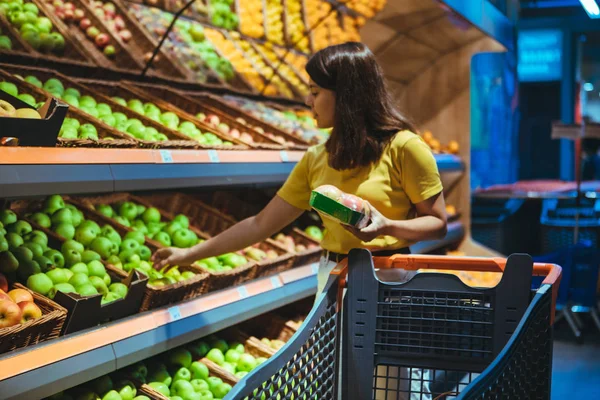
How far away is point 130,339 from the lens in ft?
8.17

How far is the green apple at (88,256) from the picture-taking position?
285 centimetres

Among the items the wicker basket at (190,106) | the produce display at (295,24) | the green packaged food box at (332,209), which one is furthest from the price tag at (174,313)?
the produce display at (295,24)

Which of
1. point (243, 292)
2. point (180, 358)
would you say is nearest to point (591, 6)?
point (243, 292)

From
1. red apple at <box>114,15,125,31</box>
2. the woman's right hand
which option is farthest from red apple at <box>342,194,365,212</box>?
red apple at <box>114,15,125,31</box>

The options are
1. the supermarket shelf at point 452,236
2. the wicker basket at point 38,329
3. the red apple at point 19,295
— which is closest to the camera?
the wicker basket at point 38,329

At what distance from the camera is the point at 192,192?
13.3 ft

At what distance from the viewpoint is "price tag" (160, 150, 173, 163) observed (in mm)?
2766

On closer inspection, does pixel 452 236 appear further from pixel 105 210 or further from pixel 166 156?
pixel 166 156

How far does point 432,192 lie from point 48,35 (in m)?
1.93

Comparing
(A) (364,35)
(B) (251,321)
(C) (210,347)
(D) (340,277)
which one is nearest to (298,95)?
(A) (364,35)

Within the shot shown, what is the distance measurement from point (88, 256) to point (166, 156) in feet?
1.52

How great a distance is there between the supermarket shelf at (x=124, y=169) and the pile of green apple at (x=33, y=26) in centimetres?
91

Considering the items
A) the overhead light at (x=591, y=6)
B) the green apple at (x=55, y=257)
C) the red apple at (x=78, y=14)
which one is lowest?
the green apple at (x=55, y=257)

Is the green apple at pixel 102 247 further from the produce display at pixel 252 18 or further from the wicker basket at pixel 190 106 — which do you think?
the produce display at pixel 252 18
